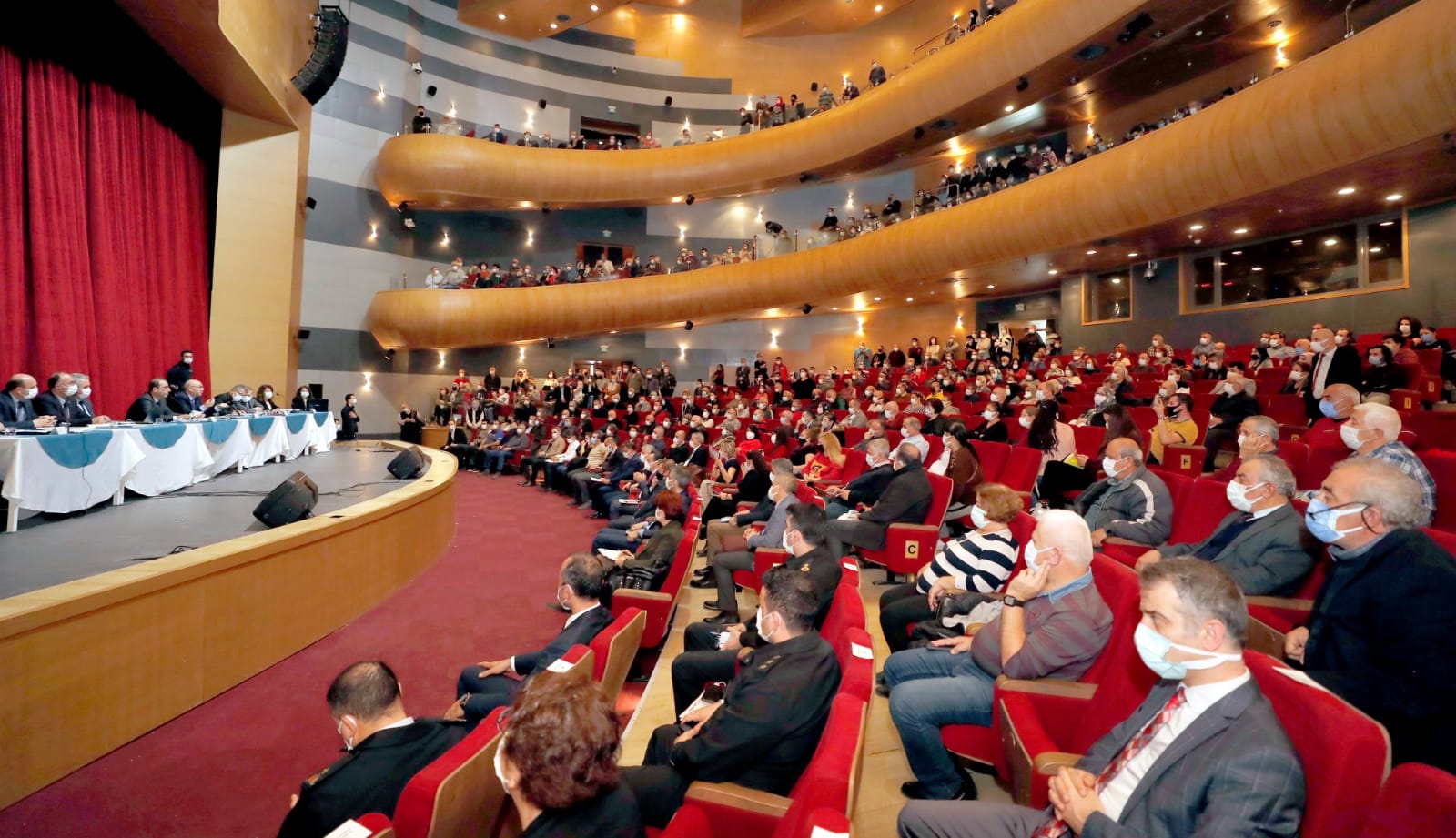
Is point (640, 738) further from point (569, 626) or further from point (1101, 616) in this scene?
point (1101, 616)

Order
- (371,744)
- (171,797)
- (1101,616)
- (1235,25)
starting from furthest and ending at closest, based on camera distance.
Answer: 1. (1235,25)
2. (171,797)
3. (1101,616)
4. (371,744)

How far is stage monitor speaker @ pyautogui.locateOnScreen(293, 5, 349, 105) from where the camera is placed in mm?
11531

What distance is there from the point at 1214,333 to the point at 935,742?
1235 cm

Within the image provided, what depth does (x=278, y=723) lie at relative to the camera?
2846mm

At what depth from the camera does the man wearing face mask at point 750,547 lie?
4.12 meters

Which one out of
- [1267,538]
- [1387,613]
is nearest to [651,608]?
[1267,538]

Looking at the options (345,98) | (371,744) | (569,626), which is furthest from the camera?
(345,98)

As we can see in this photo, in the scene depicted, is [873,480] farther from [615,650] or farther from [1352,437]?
[615,650]

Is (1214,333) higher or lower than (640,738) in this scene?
higher

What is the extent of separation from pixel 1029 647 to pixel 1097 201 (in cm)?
963

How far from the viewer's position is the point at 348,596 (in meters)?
4.04

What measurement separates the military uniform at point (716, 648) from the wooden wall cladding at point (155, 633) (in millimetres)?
1865

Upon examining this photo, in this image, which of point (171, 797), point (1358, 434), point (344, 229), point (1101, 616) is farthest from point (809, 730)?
point (344, 229)

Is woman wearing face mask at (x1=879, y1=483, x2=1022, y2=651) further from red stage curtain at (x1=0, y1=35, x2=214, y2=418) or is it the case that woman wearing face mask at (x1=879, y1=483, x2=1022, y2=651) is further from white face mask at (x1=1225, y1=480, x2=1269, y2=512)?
red stage curtain at (x1=0, y1=35, x2=214, y2=418)
